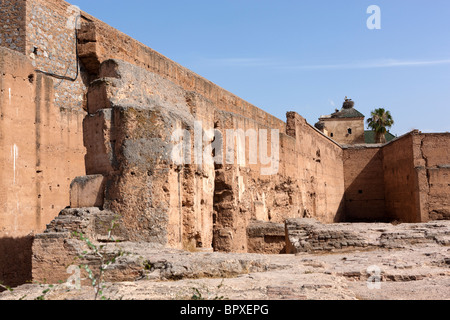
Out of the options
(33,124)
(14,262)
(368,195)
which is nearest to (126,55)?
(33,124)

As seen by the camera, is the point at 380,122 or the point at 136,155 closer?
the point at 136,155

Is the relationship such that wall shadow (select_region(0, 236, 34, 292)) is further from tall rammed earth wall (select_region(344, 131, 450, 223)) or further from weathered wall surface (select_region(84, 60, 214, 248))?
tall rammed earth wall (select_region(344, 131, 450, 223))

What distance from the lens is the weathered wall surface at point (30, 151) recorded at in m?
9.86

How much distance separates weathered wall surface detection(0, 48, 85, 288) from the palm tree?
3029 cm

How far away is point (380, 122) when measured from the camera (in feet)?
126

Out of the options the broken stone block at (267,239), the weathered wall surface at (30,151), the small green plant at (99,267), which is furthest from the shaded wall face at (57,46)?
the small green plant at (99,267)

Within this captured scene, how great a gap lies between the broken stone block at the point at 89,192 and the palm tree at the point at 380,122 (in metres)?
33.8

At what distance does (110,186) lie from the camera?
7141mm

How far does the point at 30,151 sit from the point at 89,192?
415 centimetres

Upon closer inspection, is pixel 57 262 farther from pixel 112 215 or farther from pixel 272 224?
pixel 272 224

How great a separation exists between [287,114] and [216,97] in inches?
231

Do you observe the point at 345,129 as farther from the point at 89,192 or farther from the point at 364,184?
the point at 89,192

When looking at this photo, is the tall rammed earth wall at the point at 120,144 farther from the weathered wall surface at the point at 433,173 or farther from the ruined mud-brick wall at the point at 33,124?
the weathered wall surface at the point at 433,173
